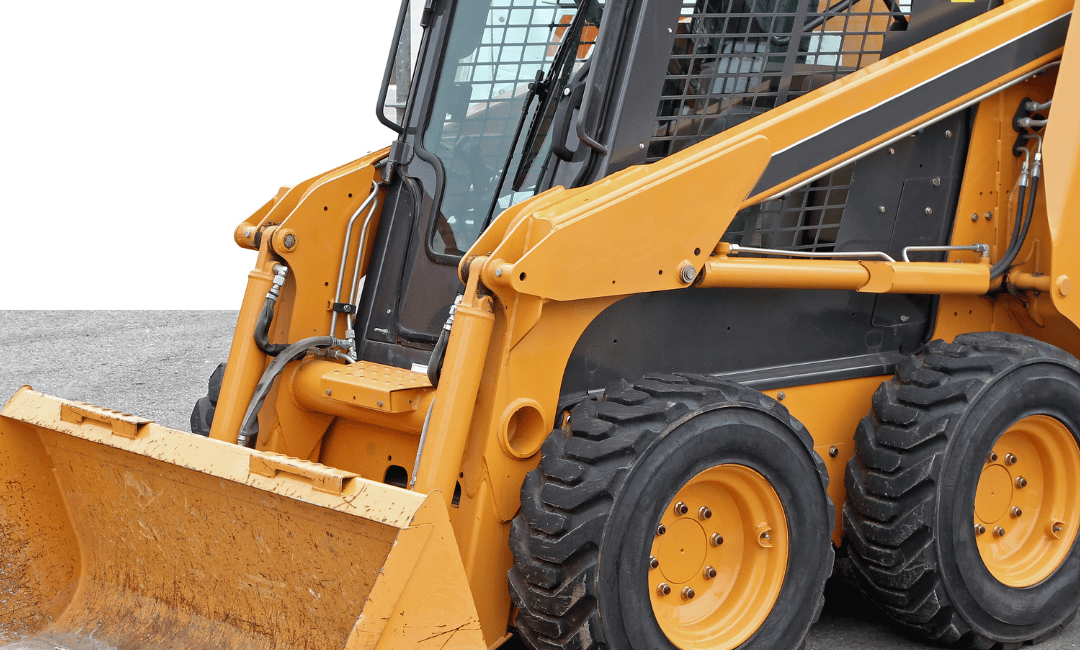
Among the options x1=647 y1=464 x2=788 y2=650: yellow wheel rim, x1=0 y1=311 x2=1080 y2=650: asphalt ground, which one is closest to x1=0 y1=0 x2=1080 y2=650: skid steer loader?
x1=647 y1=464 x2=788 y2=650: yellow wheel rim

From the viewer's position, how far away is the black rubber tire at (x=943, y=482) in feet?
12.0

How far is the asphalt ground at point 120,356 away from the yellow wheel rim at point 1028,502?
82cm

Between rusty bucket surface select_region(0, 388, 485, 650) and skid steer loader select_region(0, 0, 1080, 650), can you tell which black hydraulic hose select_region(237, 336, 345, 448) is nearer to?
skid steer loader select_region(0, 0, 1080, 650)

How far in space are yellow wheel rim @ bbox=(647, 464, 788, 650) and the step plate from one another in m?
0.93

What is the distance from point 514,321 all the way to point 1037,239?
232 cm

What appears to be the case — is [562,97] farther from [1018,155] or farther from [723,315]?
[1018,155]

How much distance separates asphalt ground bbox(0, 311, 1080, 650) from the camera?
305 inches

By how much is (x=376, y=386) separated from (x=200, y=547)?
2.43ft

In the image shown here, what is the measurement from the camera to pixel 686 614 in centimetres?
327

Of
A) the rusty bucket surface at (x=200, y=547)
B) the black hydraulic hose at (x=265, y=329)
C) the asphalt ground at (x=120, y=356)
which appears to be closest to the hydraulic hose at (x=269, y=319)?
the black hydraulic hose at (x=265, y=329)

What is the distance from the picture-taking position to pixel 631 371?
11.5 ft

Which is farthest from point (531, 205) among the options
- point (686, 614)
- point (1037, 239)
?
point (1037, 239)

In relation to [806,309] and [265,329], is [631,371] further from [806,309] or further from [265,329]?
[265,329]

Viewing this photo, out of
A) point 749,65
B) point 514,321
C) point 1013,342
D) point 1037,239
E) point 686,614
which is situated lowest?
point 686,614
